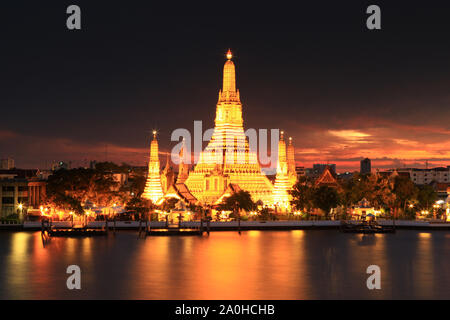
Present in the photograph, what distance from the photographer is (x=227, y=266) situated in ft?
184

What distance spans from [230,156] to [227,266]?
167 feet

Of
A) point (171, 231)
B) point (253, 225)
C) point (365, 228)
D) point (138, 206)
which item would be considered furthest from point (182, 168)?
point (365, 228)

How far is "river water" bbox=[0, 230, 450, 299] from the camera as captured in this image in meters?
45.7

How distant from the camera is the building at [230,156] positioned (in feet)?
340

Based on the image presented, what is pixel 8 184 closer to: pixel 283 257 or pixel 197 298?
pixel 283 257

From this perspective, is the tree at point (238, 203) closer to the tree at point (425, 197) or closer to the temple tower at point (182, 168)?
the temple tower at point (182, 168)

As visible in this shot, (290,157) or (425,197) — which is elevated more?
(290,157)

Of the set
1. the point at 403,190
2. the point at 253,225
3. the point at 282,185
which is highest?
the point at 282,185

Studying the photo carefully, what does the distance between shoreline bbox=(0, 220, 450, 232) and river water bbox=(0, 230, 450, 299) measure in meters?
5.31

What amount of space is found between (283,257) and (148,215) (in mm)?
32755

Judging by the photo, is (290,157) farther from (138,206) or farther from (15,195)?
(15,195)

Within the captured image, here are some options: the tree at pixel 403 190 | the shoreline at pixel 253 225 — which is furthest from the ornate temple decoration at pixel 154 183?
the tree at pixel 403 190

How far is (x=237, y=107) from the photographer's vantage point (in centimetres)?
10819

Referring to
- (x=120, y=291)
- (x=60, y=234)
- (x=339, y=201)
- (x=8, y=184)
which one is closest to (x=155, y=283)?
(x=120, y=291)
